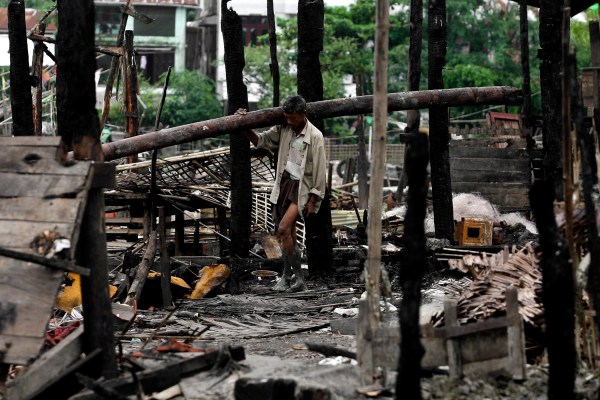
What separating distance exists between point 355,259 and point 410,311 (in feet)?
25.2

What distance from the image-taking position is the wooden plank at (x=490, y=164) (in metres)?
19.8

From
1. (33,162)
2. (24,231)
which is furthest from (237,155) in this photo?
(24,231)

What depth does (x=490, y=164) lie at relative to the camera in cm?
1989

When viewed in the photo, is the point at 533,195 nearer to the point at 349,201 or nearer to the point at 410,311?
the point at 410,311

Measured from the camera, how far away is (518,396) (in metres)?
6.74

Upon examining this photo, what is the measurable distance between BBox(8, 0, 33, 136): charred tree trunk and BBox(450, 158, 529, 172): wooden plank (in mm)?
10178

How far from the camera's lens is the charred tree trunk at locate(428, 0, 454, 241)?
14547 millimetres

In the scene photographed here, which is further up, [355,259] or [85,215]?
[85,215]

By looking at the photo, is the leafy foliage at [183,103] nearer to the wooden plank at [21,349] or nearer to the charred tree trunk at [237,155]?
the charred tree trunk at [237,155]

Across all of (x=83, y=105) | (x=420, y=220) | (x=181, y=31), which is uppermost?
(x=181, y=31)

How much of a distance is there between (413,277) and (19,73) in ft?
21.7

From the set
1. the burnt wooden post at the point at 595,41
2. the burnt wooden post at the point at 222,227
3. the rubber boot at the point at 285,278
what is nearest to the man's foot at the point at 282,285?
the rubber boot at the point at 285,278

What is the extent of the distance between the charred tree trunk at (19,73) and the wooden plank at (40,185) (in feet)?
14.5

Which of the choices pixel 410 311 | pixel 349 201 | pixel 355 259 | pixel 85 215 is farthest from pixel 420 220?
pixel 349 201
